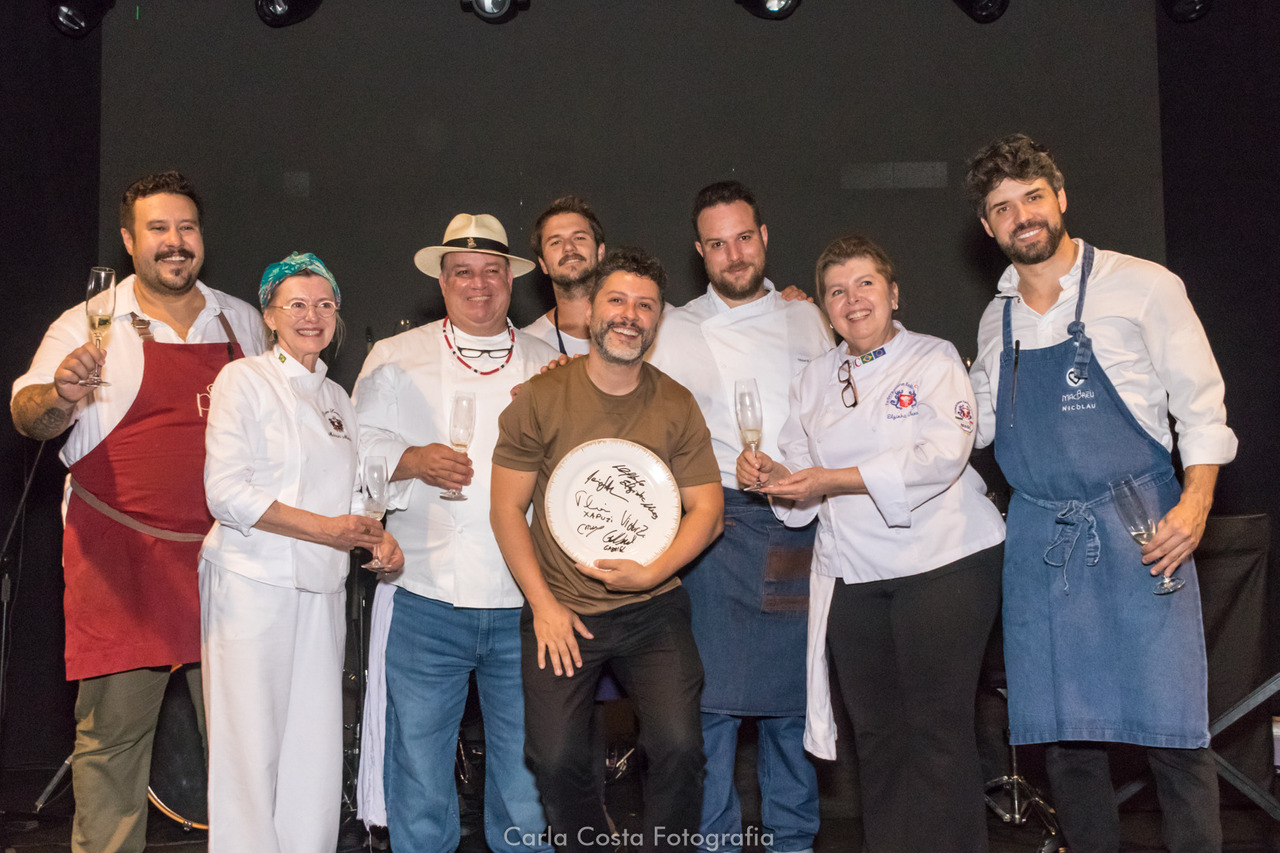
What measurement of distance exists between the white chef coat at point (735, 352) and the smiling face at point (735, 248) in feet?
0.21

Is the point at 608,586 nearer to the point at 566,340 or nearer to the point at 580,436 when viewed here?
the point at 580,436

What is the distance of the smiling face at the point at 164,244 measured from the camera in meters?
3.31

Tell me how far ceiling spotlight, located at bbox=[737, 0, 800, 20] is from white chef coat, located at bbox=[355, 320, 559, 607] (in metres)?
2.42

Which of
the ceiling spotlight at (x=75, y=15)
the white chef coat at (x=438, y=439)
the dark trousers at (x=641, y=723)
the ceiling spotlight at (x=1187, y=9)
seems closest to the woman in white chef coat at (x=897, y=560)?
the dark trousers at (x=641, y=723)

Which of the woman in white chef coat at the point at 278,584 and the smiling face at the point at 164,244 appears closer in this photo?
the woman in white chef coat at the point at 278,584

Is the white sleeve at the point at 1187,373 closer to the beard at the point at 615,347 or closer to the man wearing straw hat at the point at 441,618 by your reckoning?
the beard at the point at 615,347

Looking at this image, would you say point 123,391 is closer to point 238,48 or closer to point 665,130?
point 238,48

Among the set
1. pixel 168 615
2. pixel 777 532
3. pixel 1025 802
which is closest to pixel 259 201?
pixel 168 615

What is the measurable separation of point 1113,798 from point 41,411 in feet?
11.0

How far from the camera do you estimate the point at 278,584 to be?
2.75 meters

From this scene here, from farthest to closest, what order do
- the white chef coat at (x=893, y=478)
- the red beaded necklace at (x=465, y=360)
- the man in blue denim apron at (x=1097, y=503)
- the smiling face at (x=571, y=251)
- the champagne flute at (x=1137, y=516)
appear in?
the smiling face at (x=571, y=251) → the red beaded necklace at (x=465, y=360) → the white chef coat at (x=893, y=478) → the man in blue denim apron at (x=1097, y=503) → the champagne flute at (x=1137, y=516)

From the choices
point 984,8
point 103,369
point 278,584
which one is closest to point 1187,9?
point 984,8

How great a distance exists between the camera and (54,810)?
392cm

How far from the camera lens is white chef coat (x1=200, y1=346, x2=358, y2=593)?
270 centimetres
